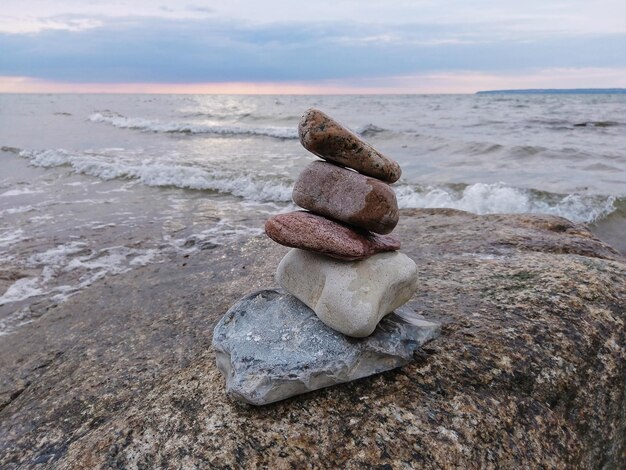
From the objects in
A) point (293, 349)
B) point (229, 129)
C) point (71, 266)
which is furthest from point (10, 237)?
point (229, 129)

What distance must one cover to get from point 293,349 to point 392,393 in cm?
59

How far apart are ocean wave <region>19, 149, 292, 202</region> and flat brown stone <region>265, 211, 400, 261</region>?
28.2ft

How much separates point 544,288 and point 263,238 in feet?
13.9

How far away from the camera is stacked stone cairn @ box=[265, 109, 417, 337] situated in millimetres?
2805

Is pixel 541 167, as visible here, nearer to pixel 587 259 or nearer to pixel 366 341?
pixel 587 259

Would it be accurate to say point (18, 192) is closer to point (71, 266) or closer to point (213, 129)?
Result: point (71, 266)

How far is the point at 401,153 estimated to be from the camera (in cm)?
1791

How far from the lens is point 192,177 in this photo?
13086 millimetres

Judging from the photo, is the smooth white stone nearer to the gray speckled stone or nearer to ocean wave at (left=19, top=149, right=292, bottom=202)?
the gray speckled stone

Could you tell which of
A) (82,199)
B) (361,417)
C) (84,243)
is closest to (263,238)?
(84,243)

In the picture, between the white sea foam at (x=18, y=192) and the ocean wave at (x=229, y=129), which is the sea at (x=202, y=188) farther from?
the ocean wave at (x=229, y=129)

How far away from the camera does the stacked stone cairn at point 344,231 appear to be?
2.80m

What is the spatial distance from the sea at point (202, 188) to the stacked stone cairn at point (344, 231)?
3.82m

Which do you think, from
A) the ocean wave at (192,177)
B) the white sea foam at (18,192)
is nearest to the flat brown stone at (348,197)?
the ocean wave at (192,177)
